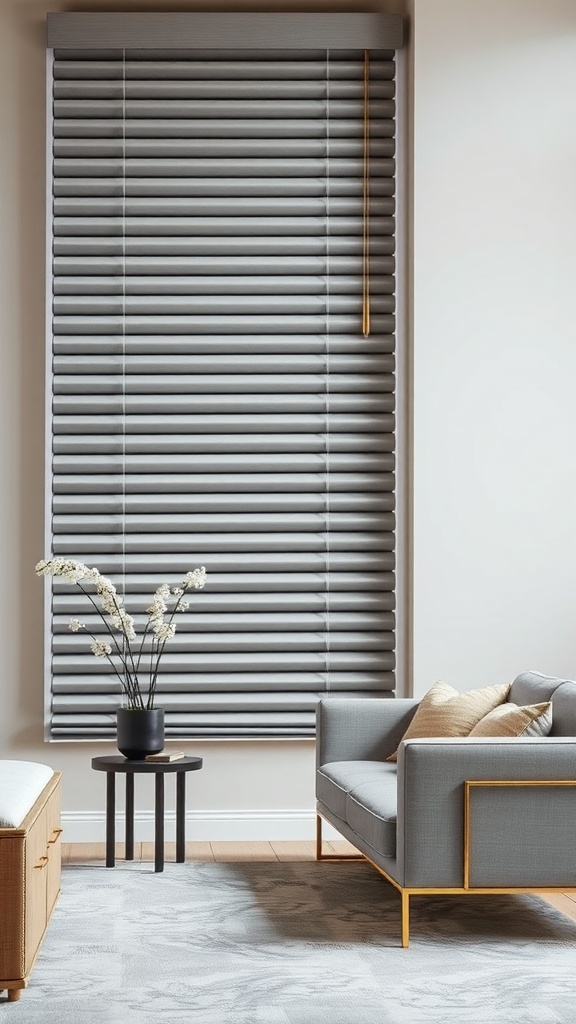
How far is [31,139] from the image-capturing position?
19.0 feet

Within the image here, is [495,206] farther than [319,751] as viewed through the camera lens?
Yes

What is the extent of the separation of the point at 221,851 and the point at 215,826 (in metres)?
0.26

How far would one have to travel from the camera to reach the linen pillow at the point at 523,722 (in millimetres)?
4195

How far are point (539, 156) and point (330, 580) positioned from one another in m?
2.19

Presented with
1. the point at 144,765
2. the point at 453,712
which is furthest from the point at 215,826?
the point at 453,712

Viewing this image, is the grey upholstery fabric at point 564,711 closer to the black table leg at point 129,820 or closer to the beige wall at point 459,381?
the beige wall at point 459,381

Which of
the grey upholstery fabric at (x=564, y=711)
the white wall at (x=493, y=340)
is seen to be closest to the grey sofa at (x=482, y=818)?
the grey upholstery fabric at (x=564, y=711)

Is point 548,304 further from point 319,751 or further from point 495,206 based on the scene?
point 319,751

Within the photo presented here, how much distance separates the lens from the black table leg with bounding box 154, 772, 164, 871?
4977mm

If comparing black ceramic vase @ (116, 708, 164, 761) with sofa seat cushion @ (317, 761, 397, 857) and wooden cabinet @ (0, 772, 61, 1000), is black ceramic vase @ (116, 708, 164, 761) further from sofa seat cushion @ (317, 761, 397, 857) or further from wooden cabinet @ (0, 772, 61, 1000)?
wooden cabinet @ (0, 772, 61, 1000)

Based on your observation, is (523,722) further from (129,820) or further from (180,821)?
(129,820)

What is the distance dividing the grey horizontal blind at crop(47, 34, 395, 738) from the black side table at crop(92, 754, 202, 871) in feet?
1.80

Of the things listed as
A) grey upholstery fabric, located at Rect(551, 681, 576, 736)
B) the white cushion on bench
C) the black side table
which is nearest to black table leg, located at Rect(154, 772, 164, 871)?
the black side table

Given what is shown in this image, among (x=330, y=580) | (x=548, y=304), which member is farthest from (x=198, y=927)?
(x=548, y=304)
